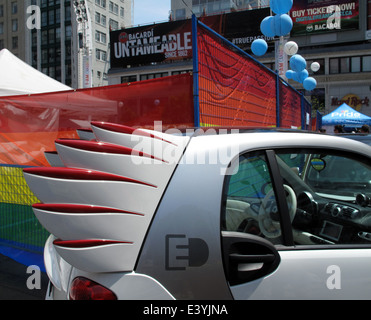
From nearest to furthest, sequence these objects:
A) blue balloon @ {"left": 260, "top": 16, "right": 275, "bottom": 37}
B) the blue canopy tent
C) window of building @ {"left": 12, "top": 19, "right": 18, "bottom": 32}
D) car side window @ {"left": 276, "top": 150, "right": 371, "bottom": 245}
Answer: car side window @ {"left": 276, "top": 150, "right": 371, "bottom": 245} → blue balloon @ {"left": 260, "top": 16, "right": 275, "bottom": 37} → the blue canopy tent → window of building @ {"left": 12, "top": 19, "right": 18, "bottom": 32}

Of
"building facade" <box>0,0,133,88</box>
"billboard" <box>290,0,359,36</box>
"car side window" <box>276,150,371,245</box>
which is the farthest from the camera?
"building facade" <box>0,0,133,88</box>

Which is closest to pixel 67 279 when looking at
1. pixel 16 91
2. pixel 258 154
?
pixel 258 154

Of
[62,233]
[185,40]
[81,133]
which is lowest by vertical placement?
[62,233]

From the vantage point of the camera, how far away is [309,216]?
2.05m

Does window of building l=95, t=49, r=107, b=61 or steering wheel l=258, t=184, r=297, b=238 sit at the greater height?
window of building l=95, t=49, r=107, b=61

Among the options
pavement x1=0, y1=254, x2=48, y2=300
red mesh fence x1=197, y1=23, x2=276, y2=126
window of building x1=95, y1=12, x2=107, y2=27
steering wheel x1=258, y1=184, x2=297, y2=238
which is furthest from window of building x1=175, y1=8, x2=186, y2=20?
steering wheel x1=258, y1=184, x2=297, y2=238

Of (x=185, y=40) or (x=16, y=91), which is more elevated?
(x=185, y=40)

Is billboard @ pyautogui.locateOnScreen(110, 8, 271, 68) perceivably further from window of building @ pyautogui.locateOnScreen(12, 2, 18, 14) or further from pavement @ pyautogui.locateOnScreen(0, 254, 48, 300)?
pavement @ pyautogui.locateOnScreen(0, 254, 48, 300)

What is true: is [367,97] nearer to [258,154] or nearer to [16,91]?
[16,91]

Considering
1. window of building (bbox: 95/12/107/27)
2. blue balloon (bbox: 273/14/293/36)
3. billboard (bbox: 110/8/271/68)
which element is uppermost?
window of building (bbox: 95/12/107/27)

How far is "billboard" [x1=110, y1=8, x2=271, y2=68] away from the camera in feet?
143

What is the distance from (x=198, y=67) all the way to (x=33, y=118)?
294 centimetres

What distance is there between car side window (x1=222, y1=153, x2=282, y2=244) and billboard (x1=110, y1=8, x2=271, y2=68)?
144 ft

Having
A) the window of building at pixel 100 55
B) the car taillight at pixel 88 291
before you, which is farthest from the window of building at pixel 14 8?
the car taillight at pixel 88 291
